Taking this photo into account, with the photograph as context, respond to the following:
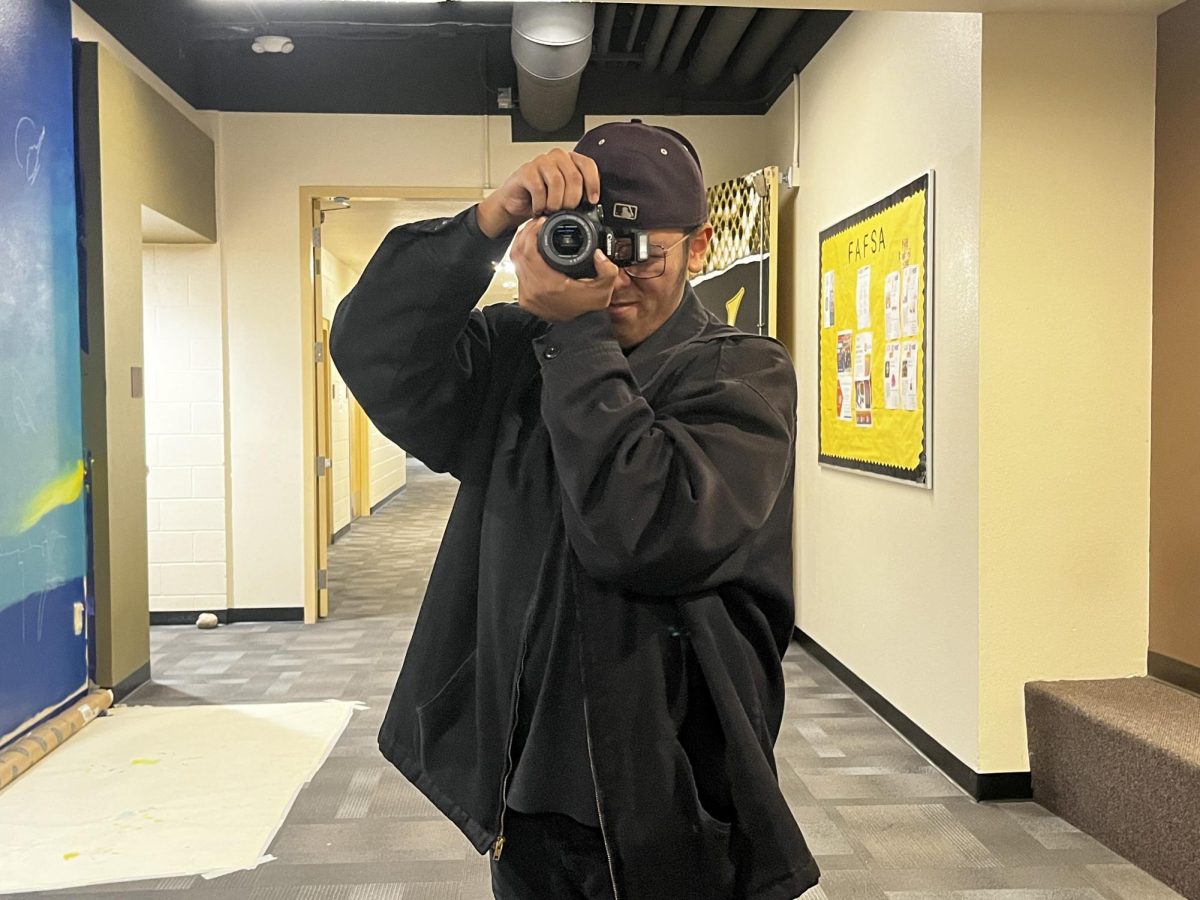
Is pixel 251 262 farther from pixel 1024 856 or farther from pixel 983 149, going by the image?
pixel 1024 856

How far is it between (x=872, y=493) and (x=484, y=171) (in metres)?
2.87

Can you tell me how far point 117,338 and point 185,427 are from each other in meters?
1.54

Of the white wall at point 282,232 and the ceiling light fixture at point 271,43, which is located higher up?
the ceiling light fixture at point 271,43

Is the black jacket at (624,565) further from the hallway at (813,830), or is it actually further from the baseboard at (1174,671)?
the baseboard at (1174,671)

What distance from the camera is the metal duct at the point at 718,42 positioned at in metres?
4.36

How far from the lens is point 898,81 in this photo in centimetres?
349

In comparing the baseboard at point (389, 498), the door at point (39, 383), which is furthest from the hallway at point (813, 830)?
the baseboard at point (389, 498)

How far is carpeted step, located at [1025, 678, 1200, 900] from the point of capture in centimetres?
233

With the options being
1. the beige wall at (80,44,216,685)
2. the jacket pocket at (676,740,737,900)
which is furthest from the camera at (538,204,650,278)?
the beige wall at (80,44,216,685)

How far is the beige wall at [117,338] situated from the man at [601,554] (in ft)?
11.1

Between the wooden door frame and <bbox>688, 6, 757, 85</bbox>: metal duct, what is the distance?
4.19 ft

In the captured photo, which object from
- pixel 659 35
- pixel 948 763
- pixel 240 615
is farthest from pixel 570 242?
pixel 240 615

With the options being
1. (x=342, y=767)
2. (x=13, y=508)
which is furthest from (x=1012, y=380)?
(x=13, y=508)

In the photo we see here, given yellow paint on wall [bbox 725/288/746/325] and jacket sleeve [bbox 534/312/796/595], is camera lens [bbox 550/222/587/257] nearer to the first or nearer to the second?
jacket sleeve [bbox 534/312/796/595]
